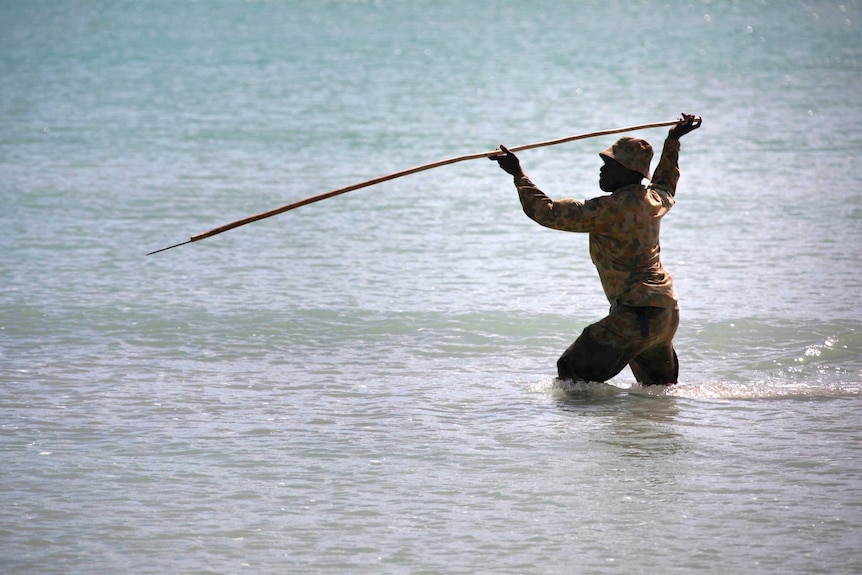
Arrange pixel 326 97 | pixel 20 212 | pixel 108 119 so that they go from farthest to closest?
pixel 326 97 → pixel 108 119 → pixel 20 212

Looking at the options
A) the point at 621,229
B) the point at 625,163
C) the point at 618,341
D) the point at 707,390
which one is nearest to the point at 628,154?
the point at 625,163

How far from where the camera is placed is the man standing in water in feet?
23.0

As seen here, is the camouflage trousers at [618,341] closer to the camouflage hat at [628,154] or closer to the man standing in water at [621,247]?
the man standing in water at [621,247]

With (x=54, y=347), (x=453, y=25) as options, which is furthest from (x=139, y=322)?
(x=453, y=25)

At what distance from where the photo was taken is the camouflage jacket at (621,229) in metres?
6.99

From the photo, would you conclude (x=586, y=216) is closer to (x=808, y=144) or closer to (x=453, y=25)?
(x=808, y=144)

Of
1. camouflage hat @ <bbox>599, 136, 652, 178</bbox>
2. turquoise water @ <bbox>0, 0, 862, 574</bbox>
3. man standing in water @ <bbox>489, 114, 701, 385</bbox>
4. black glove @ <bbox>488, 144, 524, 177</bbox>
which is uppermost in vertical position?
camouflage hat @ <bbox>599, 136, 652, 178</bbox>

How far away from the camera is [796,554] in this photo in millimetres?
5418

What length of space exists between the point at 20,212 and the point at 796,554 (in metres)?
10.1

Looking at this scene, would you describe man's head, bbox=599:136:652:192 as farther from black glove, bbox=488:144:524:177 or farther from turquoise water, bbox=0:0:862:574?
turquoise water, bbox=0:0:862:574

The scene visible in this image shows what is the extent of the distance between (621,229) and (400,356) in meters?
2.15

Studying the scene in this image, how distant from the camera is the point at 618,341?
7164mm

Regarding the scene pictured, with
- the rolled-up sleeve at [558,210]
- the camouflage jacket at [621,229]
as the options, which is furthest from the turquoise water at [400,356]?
the rolled-up sleeve at [558,210]

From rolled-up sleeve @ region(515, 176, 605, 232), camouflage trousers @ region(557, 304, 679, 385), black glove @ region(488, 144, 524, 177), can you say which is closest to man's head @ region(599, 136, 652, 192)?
rolled-up sleeve @ region(515, 176, 605, 232)
